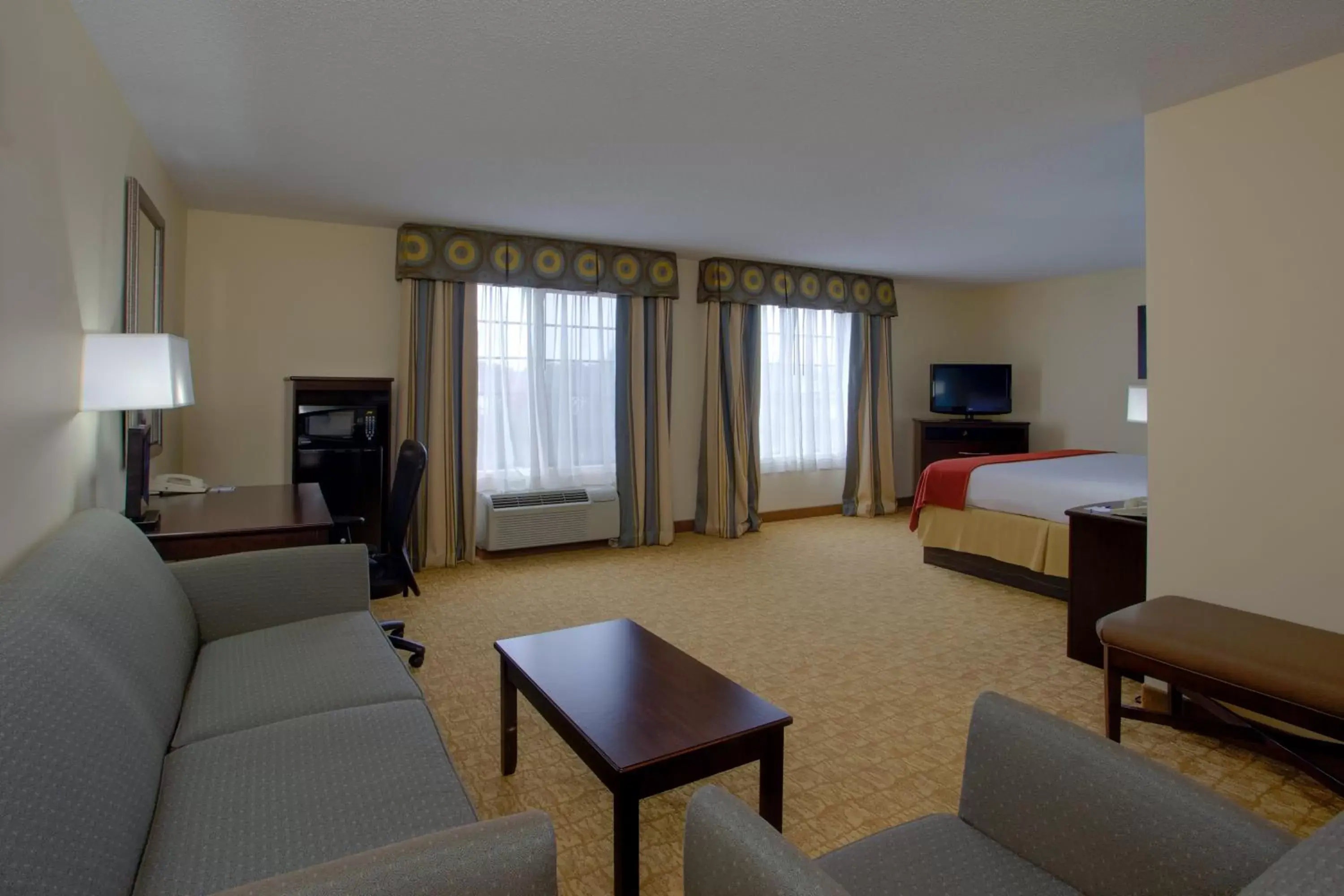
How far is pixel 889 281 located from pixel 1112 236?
2.15 m

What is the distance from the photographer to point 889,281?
A: 22.9 feet

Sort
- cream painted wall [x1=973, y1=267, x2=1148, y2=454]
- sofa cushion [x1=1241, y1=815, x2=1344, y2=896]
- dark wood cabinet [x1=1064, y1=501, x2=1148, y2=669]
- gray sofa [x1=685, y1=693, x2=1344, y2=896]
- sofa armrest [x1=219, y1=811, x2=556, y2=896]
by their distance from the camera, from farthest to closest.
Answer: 1. cream painted wall [x1=973, y1=267, x2=1148, y2=454]
2. dark wood cabinet [x1=1064, y1=501, x2=1148, y2=669]
3. gray sofa [x1=685, y1=693, x2=1344, y2=896]
4. sofa armrest [x1=219, y1=811, x2=556, y2=896]
5. sofa cushion [x1=1241, y1=815, x2=1344, y2=896]

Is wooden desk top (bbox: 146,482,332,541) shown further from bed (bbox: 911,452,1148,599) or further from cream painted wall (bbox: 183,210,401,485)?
bed (bbox: 911,452,1148,599)

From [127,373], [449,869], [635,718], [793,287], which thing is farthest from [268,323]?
[449,869]

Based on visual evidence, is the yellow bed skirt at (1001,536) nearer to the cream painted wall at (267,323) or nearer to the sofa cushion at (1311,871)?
the sofa cushion at (1311,871)

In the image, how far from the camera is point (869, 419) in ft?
23.1

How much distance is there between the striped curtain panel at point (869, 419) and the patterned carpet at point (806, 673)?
1.40 meters

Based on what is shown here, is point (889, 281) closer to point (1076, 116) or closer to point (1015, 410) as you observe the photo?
point (1015, 410)

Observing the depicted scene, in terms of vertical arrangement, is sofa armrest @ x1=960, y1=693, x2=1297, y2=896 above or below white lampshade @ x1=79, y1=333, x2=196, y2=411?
below

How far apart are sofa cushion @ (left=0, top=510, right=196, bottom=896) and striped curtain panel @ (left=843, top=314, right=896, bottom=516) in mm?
6040

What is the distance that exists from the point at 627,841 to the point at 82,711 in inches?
41.2

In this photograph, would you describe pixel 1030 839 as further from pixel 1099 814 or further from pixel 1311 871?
pixel 1311 871

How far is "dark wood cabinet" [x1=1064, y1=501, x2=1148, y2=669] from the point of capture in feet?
10.0

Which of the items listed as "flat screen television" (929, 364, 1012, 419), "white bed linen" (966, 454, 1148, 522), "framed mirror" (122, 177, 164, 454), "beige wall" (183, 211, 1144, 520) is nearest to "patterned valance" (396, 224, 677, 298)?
"beige wall" (183, 211, 1144, 520)
